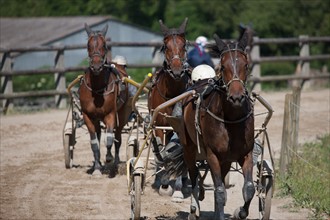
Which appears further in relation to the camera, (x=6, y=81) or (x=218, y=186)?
(x=6, y=81)

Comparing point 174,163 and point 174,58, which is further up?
point 174,58

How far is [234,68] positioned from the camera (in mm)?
8312

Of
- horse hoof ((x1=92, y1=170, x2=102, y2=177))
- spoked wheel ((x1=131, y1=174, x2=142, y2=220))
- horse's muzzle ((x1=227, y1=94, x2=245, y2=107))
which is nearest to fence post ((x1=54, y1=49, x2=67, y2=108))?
horse hoof ((x1=92, y1=170, x2=102, y2=177))

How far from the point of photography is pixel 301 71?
24938mm

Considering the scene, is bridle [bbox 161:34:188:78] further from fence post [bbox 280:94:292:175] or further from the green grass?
the green grass

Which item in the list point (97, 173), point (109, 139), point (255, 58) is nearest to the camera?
point (109, 139)

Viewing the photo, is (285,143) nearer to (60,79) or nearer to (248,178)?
(248,178)

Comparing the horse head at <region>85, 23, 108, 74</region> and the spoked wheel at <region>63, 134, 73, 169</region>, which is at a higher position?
the horse head at <region>85, 23, 108, 74</region>

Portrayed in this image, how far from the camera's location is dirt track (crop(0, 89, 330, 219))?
427 inches

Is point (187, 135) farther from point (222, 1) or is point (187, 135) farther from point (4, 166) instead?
point (222, 1)

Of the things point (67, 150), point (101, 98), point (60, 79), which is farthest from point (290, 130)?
point (60, 79)

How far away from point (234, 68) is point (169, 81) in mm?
3246

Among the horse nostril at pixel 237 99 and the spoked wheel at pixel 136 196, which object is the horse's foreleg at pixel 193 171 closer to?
the spoked wheel at pixel 136 196

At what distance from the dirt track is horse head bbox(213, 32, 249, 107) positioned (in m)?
2.69
